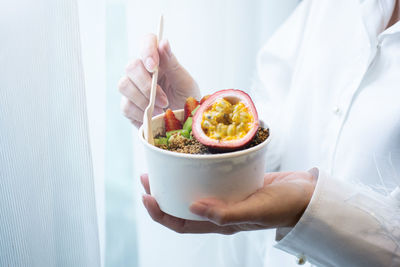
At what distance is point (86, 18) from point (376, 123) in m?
0.57

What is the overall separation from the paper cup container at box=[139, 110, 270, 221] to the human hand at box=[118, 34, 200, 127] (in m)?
0.16

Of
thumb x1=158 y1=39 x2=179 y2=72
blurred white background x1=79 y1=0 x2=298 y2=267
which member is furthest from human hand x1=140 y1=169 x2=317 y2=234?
blurred white background x1=79 y1=0 x2=298 y2=267

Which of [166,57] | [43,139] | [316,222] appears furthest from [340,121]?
[43,139]

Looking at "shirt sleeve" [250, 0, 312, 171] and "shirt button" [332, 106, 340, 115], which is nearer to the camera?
"shirt button" [332, 106, 340, 115]

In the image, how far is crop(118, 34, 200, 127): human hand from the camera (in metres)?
0.56

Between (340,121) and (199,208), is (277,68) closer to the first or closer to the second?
(340,121)

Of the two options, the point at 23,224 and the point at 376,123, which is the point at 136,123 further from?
the point at 376,123

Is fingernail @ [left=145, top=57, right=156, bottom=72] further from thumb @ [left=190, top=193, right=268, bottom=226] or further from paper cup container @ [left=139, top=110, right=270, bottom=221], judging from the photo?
thumb @ [left=190, top=193, right=268, bottom=226]

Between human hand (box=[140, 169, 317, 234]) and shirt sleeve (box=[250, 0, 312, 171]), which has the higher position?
shirt sleeve (box=[250, 0, 312, 171])

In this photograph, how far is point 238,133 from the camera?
0.43 metres

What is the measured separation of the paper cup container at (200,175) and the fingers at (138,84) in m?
0.15

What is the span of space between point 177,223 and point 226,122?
189mm

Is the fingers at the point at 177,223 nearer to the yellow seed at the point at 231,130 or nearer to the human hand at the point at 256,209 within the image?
the human hand at the point at 256,209

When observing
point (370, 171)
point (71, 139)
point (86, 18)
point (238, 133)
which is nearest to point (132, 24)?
point (86, 18)
